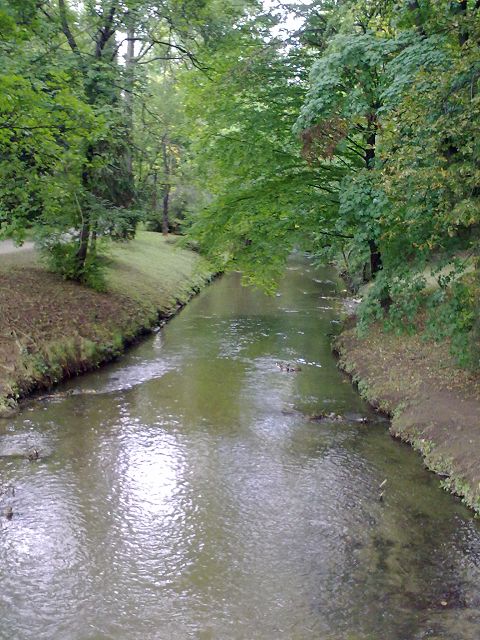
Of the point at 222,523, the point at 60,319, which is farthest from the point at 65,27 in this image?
the point at 222,523

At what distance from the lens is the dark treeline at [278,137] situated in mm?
9836

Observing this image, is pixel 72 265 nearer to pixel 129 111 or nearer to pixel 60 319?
pixel 60 319

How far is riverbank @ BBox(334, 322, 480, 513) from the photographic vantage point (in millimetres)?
10438

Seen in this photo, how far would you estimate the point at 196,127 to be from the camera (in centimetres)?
1864

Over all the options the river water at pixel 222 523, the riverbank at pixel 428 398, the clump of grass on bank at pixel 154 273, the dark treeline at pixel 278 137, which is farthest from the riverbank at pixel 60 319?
the riverbank at pixel 428 398

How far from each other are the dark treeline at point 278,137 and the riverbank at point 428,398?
0.92 m

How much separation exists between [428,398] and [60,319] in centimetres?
1021

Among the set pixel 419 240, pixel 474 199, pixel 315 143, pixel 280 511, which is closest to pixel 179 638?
pixel 280 511

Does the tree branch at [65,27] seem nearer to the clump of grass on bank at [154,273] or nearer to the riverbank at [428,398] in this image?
the clump of grass on bank at [154,273]

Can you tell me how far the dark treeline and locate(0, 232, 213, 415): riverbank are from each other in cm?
132

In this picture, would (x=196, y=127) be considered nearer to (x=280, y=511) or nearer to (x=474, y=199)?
(x=474, y=199)

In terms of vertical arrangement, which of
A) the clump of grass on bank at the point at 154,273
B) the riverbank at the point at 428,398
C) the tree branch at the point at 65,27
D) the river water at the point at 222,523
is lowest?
the river water at the point at 222,523

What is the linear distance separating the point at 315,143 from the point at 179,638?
428 inches

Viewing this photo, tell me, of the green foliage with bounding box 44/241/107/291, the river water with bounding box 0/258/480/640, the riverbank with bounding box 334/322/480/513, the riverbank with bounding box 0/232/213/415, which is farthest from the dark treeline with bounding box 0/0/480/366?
the river water with bounding box 0/258/480/640
